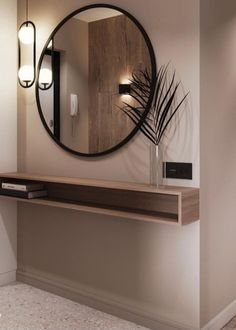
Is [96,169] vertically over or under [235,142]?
under

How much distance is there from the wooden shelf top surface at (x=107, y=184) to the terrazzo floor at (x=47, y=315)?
3.07 feet

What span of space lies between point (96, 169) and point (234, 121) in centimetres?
103

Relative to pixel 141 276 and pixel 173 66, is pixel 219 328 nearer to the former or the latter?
pixel 141 276

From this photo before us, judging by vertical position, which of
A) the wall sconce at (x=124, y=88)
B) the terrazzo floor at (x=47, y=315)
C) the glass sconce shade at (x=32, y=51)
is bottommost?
the terrazzo floor at (x=47, y=315)

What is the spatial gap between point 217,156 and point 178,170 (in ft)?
0.99

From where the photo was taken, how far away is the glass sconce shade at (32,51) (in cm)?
319

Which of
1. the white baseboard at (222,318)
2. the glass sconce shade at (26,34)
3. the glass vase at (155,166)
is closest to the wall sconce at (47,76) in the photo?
the glass sconce shade at (26,34)

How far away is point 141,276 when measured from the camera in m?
2.63

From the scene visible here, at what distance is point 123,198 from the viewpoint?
2678 millimetres

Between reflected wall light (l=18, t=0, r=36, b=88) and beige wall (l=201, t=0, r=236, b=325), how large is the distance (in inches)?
58.8

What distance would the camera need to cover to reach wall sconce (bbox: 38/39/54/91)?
308 centimetres

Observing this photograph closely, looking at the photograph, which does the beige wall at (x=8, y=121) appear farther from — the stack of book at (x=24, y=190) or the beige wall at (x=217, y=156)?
the beige wall at (x=217, y=156)

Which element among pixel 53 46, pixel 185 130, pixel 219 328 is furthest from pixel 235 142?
pixel 53 46

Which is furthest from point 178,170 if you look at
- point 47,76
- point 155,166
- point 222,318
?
point 47,76
